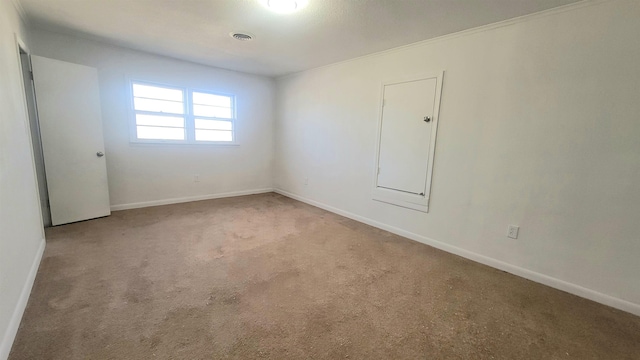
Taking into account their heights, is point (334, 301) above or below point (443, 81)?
below

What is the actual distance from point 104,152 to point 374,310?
12.9 feet

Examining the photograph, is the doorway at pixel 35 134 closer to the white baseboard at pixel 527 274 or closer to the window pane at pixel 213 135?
the window pane at pixel 213 135

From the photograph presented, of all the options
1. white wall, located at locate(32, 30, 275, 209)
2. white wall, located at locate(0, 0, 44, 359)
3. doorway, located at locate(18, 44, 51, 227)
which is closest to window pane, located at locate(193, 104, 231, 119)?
white wall, located at locate(32, 30, 275, 209)

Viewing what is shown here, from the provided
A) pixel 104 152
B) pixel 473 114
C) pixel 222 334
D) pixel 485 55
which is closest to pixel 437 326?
pixel 222 334

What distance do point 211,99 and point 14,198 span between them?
10.5 feet

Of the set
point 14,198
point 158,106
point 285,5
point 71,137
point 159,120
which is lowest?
point 14,198

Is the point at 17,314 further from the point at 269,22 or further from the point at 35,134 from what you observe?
the point at 269,22

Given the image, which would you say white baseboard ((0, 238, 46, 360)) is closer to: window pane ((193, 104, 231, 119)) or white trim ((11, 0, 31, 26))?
white trim ((11, 0, 31, 26))

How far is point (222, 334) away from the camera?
155 centimetres

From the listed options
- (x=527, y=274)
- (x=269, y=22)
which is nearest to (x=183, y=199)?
(x=269, y=22)

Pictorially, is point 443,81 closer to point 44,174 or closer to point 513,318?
point 513,318

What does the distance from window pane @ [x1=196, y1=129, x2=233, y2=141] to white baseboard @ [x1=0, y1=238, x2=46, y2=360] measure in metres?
2.72

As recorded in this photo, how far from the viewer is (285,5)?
212cm

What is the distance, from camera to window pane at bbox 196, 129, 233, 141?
4478 millimetres
